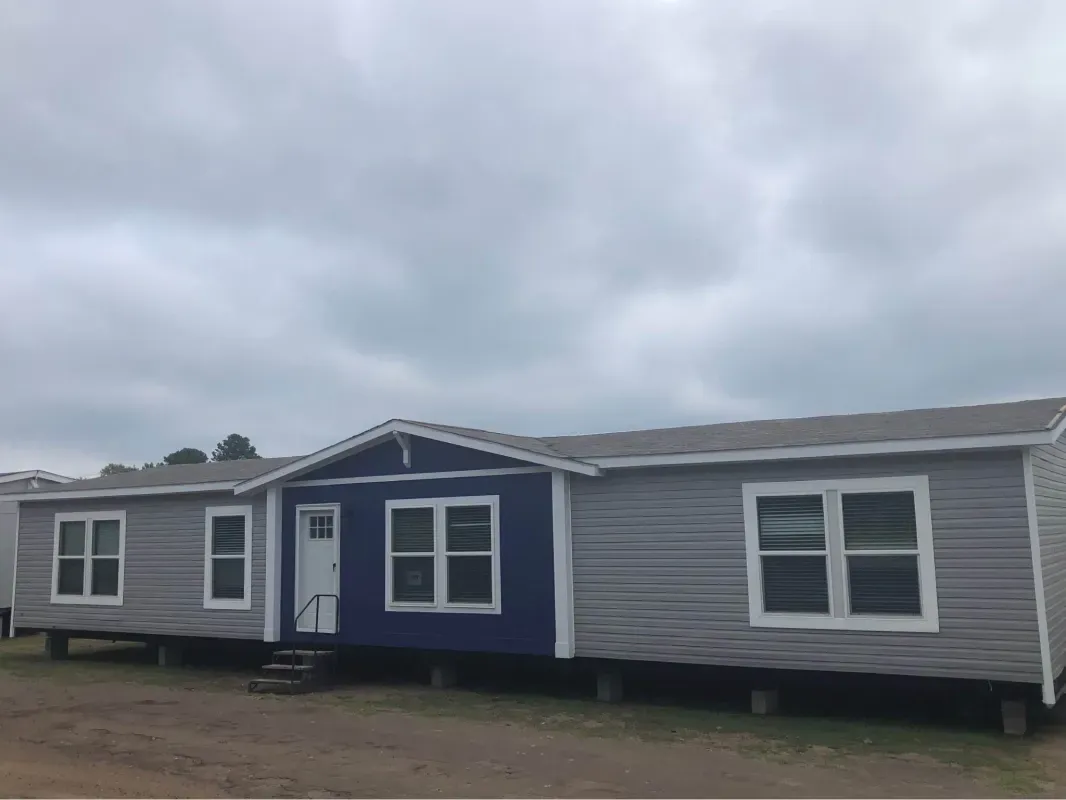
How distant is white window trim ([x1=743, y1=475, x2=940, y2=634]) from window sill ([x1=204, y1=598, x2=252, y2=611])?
807 cm

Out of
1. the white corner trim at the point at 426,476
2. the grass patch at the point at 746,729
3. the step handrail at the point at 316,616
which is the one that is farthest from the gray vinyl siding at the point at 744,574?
the step handrail at the point at 316,616

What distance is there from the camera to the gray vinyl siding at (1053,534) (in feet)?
31.7

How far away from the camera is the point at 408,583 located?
13.3 metres

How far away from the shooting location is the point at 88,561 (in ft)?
54.7

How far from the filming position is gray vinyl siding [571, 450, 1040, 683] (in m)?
9.42

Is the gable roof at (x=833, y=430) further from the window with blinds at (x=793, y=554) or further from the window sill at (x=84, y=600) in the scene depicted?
the window sill at (x=84, y=600)

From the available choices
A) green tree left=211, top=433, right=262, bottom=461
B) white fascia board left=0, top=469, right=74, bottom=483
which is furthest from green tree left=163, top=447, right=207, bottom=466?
white fascia board left=0, top=469, right=74, bottom=483

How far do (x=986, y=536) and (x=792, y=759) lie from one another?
3086 mm

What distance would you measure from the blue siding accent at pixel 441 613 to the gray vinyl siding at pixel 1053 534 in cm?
565

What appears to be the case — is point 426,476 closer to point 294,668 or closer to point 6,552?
point 294,668

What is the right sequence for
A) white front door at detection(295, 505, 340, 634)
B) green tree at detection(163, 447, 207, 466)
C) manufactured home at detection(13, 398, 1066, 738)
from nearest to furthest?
manufactured home at detection(13, 398, 1066, 738) < white front door at detection(295, 505, 340, 634) < green tree at detection(163, 447, 207, 466)

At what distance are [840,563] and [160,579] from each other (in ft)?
36.7

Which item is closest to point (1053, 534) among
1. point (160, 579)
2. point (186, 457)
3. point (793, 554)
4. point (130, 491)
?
point (793, 554)

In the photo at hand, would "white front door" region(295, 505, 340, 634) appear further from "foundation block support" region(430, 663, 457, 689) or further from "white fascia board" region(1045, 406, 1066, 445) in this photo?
"white fascia board" region(1045, 406, 1066, 445)
